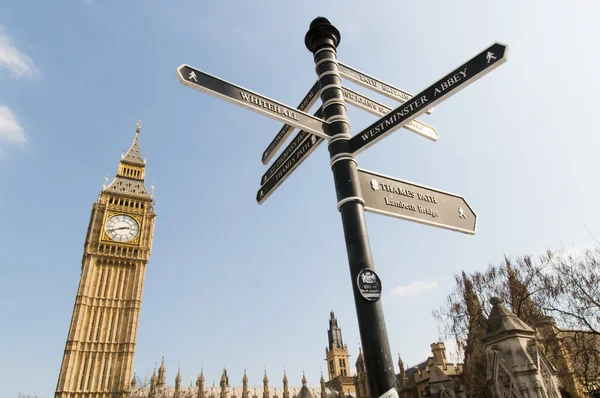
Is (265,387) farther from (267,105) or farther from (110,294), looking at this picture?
(267,105)

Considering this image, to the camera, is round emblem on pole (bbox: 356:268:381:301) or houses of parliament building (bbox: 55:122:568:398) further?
houses of parliament building (bbox: 55:122:568:398)

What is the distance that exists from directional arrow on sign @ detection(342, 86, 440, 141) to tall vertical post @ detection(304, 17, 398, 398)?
16.1 inches

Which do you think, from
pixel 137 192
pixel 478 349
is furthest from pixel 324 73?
pixel 137 192

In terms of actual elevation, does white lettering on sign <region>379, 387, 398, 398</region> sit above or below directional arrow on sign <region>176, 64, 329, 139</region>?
below

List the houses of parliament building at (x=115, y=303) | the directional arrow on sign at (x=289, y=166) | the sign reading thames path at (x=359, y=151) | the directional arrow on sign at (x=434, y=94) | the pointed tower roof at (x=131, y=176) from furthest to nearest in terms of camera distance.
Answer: the pointed tower roof at (x=131, y=176)
the houses of parliament building at (x=115, y=303)
the directional arrow on sign at (x=289, y=166)
the directional arrow on sign at (x=434, y=94)
the sign reading thames path at (x=359, y=151)

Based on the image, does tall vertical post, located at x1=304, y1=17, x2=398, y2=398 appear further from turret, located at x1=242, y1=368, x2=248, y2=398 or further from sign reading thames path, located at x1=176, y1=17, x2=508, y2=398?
turret, located at x1=242, y1=368, x2=248, y2=398

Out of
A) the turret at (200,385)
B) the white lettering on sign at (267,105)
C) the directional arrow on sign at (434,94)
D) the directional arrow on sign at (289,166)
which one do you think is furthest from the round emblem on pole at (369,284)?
the turret at (200,385)

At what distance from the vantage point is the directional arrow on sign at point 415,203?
397cm

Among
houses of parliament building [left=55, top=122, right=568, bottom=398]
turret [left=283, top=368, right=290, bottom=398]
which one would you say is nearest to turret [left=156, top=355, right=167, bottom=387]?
houses of parliament building [left=55, top=122, right=568, bottom=398]

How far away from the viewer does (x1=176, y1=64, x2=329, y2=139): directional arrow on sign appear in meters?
3.68

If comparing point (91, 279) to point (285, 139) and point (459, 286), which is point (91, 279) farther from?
point (285, 139)

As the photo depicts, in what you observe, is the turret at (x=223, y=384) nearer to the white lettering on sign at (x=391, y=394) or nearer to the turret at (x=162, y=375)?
the turret at (x=162, y=375)

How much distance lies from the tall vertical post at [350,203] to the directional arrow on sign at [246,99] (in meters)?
0.24

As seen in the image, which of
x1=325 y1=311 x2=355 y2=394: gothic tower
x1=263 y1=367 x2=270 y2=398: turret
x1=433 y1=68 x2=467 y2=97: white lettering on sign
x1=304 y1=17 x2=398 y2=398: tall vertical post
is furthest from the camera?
x1=325 y1=311 x2=355 y2=394: gothic tower
